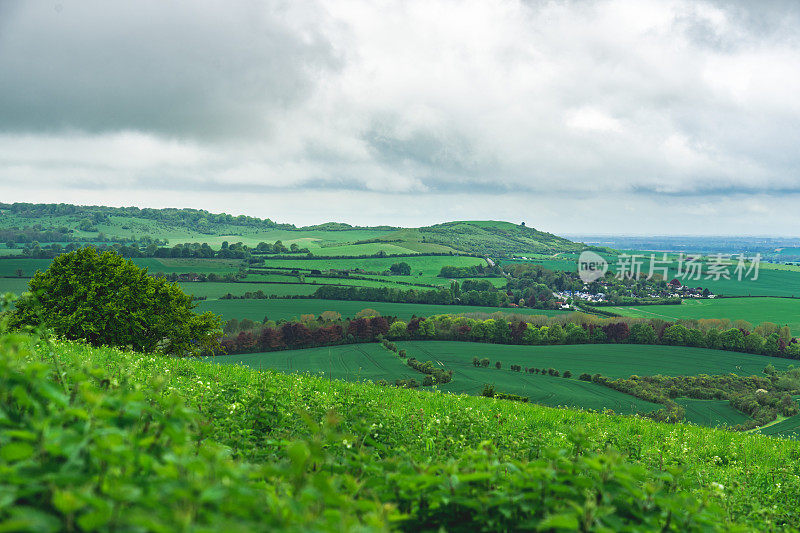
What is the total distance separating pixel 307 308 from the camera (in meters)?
99.3

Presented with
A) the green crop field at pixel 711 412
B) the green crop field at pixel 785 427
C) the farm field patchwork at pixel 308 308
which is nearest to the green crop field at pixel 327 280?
the farm field patchwork at pixel 308 308

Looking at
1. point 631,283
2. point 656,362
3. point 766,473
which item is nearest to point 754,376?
point 656,362

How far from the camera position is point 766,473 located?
407 inches

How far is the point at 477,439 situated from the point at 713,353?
9443 cm

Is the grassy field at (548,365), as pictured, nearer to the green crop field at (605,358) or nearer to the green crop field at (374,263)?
the green crop field at (605,358)

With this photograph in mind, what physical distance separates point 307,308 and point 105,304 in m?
72.8

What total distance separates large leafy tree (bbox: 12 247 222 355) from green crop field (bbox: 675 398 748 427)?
174 feet

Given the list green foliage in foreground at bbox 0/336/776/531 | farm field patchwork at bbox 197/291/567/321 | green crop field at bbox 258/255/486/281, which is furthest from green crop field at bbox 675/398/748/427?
green crop field at bbox 258/255/486/281

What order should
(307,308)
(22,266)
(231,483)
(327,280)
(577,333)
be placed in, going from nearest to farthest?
(231,483)
(577,333)
(307,308)
(22,266)
(327,280)

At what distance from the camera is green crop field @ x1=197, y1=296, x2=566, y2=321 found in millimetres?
90812

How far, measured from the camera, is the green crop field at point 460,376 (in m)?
50.5

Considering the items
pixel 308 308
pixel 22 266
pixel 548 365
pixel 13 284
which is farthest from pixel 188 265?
pixel 548 365

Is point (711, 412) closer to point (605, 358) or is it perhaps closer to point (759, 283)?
point (605, 358)

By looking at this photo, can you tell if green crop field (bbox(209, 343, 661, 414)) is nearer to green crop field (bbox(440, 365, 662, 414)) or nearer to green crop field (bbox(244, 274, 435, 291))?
green crop field (bbox(440, 365, 662, 414))
